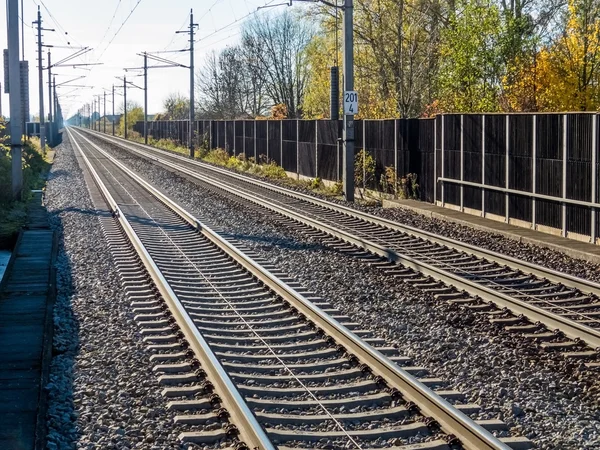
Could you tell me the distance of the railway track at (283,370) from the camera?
6.39m

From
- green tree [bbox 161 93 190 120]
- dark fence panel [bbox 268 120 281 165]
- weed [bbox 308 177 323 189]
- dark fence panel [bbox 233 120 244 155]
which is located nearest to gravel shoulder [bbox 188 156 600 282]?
weed [bbox 308 177 323 189]

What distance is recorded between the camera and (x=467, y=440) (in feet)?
19.9

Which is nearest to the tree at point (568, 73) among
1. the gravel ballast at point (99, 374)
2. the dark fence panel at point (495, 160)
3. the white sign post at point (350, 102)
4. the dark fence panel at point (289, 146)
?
the dark fence panel at point (289, 146)

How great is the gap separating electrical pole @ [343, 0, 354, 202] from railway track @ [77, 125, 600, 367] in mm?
4820

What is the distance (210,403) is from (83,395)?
42.1 inches

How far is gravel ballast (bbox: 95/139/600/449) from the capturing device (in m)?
6.80

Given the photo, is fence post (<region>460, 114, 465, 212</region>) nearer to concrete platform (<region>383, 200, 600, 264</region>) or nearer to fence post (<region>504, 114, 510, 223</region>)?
concrete platform (<region>383, 200, 600, 264</region>)

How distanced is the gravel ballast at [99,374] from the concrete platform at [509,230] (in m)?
6.66

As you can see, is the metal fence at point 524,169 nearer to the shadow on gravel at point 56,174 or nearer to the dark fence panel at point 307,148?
the dark fence panel at point 307,148

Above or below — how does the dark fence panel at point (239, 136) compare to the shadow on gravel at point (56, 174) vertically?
above

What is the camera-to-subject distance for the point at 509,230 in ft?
55.6

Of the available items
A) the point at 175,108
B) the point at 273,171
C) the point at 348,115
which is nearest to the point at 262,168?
the point at 273,171

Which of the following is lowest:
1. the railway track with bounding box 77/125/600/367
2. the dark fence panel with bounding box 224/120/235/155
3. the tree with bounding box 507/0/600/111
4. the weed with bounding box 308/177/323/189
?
the railway track with bounding box 77/125/600/367

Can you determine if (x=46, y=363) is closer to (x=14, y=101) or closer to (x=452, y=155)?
(x=452, y=155)
